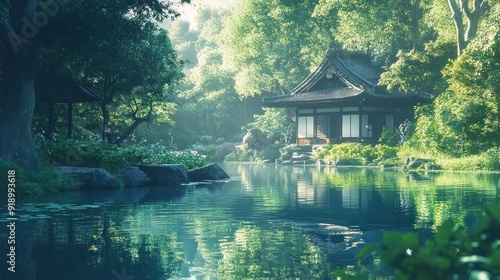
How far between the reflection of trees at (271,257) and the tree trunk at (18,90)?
418 inches

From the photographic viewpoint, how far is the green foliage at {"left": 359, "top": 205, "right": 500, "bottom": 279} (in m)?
2.34

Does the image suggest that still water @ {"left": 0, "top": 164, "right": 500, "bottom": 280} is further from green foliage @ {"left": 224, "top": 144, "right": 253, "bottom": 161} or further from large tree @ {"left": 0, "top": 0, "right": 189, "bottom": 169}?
green foliage @ {"left": 224, "top": 144, "right": 253, "bottom": 161}

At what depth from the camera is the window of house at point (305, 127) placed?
53.2m

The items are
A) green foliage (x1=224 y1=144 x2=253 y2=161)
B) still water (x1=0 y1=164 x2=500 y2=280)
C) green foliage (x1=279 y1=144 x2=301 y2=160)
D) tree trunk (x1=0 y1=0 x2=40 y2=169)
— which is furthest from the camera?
green foliage (x1=224 y1=144 x2=253 y2=161)

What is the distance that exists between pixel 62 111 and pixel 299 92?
25.2 meters

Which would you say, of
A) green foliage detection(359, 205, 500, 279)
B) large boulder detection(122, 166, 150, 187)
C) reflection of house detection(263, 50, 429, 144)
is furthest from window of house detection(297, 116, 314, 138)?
green foliage detection(359, 205, 500, 279)

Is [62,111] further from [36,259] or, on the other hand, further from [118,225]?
[36,259]

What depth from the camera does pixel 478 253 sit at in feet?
8.45

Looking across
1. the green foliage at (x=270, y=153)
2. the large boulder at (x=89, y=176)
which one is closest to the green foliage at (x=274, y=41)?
the green foliage at (x=270, y=153)

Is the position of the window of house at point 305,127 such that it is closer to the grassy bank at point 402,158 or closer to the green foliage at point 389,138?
the grassy bank at point 402,158

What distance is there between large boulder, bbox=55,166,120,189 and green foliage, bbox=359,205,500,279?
762 inches

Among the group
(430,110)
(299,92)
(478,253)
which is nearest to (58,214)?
(478,253)

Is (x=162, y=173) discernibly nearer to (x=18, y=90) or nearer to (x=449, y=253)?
(x=18, y=90)

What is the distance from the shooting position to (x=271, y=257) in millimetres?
8883
